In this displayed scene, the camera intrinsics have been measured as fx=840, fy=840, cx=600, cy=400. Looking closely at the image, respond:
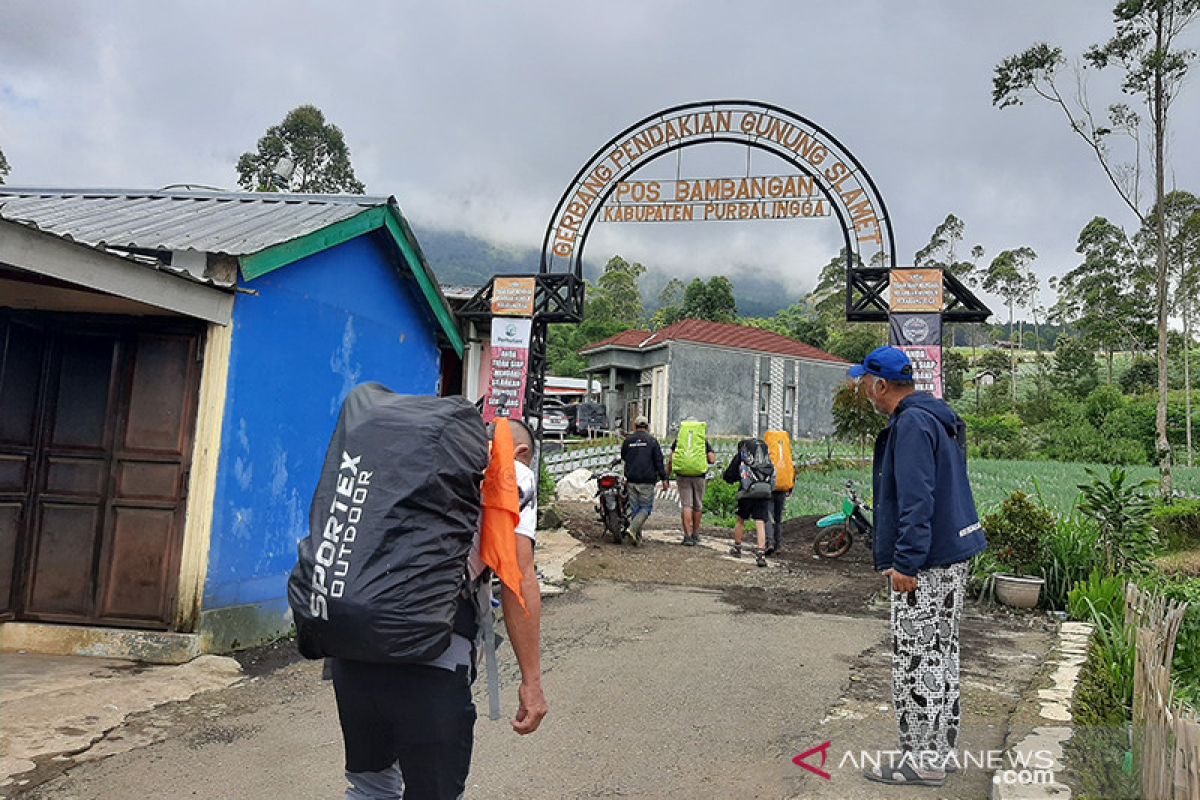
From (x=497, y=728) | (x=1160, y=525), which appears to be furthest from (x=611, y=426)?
(x=497, y=728)

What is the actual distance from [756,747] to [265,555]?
3892mm

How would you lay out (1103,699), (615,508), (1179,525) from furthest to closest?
(1179,525) → (615,508) → (1103,699)

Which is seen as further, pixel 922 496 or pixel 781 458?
pixel 781 458

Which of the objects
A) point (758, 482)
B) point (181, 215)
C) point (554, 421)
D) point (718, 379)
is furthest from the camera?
point (718, 379)

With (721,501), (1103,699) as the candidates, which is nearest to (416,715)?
(1103,699)

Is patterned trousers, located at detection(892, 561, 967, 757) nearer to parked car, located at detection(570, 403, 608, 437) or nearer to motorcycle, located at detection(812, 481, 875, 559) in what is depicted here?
motorcycle, located at detection(812, 481, 875, 559)

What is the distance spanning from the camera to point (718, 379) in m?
33.0

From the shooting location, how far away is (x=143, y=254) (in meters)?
5.82

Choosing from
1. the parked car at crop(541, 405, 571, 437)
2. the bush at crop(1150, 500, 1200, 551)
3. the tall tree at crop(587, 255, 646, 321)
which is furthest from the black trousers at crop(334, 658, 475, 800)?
the tall tree at crop(587, 255, 646, 321)

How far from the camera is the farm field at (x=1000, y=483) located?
15.2 m

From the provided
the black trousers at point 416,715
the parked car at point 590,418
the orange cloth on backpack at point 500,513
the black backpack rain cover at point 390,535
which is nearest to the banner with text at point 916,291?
the orange cloth on backpack at point 500,513

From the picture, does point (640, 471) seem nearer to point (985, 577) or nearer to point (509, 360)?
point (509, 360)

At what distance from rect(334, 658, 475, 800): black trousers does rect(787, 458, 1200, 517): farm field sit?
38.0 feet

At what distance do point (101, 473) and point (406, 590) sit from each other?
474 cm
